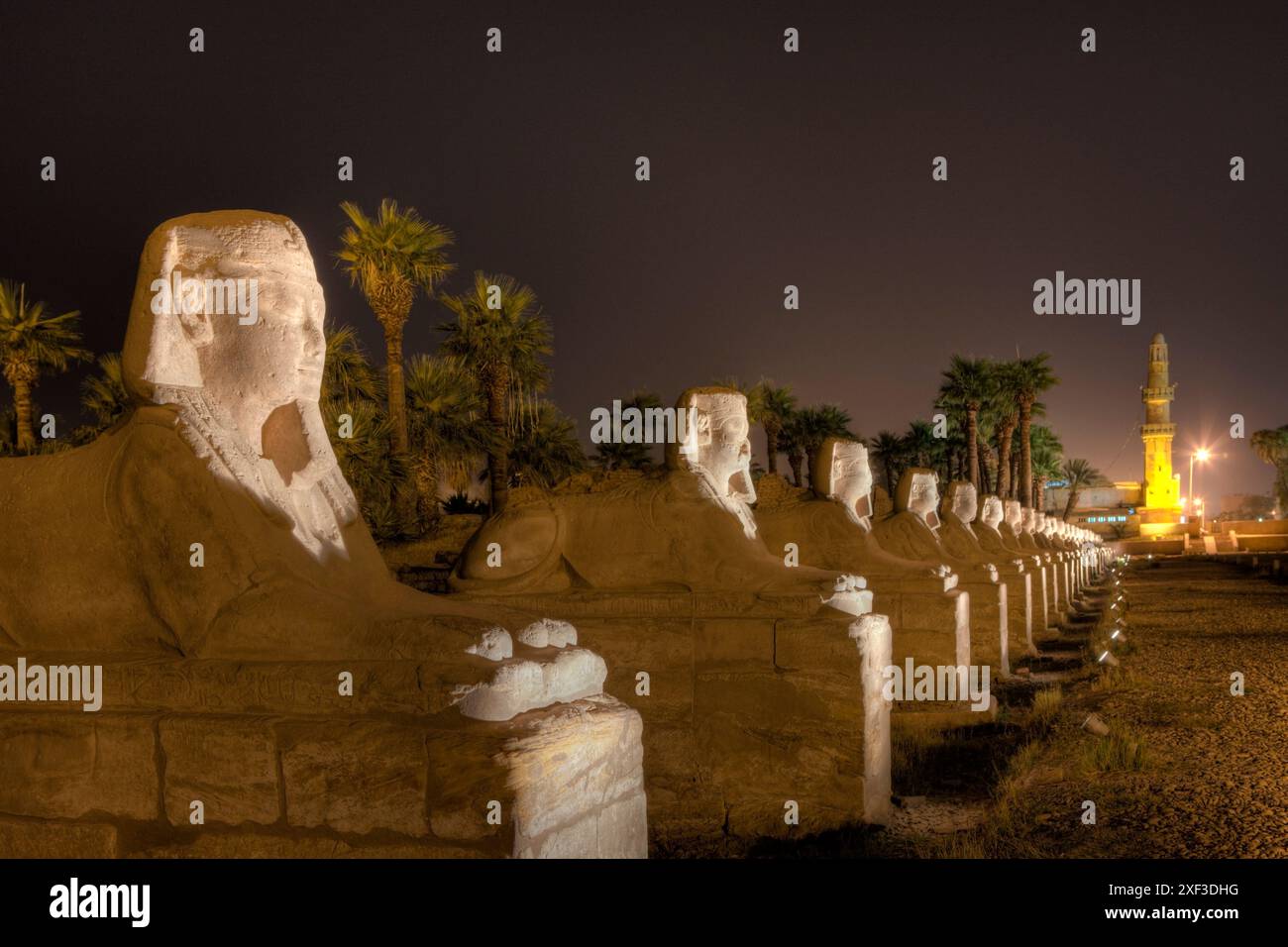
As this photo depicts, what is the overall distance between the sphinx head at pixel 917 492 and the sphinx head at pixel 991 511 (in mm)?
5152

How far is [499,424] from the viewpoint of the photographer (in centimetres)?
1981

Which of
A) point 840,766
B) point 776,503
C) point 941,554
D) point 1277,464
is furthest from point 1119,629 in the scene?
point 1277,464

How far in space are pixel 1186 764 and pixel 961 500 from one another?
6.28 meters

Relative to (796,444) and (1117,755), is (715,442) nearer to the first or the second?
(1117,755)

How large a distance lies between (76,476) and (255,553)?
581mm

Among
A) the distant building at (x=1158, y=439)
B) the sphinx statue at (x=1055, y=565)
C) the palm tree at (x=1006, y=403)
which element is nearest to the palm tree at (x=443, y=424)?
the sphinx statue at (x=1055, y=565)

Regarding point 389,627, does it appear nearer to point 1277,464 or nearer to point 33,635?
point 33,635

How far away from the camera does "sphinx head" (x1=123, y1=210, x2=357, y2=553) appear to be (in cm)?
289

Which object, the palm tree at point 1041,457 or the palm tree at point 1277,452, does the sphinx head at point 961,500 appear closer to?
the palm tree at point 1041,457

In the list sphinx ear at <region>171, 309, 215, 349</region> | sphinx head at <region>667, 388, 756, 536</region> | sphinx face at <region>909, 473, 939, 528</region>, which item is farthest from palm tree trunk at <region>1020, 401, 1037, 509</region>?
sphinx ear at <region>171, 309, 215, 349</region>

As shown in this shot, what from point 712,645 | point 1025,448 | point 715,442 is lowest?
point 712,645

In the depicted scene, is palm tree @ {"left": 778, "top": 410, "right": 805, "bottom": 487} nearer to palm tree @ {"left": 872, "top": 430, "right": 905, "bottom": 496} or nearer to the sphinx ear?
palm tree @ {"left": 872, "top": 430, "right": 905, "bottom": 496}

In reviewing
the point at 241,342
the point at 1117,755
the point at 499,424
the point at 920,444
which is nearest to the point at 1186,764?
the point at 1117,755

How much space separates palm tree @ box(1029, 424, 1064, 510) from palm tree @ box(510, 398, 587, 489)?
27856 mm
